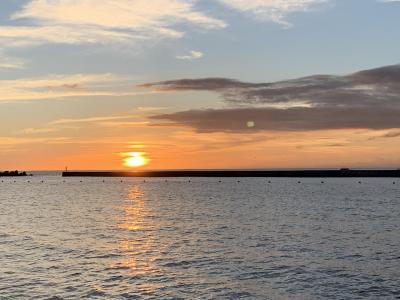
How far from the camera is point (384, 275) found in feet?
100

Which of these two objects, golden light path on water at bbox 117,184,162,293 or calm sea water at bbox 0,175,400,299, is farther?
golden light path on water at bbox 117,184,162,293

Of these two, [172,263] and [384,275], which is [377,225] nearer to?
[384,275]

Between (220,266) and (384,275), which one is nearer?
(384,275)

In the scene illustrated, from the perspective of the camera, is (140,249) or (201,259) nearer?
(201,259)

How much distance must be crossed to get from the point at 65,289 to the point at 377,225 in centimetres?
4244

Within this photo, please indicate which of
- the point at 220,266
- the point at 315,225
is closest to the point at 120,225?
the point at 315,225

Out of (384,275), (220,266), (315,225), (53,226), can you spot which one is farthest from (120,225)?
(384,275)

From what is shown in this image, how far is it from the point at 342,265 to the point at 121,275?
50.7 feet

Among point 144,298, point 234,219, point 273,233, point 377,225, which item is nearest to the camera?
point 144,298

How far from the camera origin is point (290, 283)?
28641mm

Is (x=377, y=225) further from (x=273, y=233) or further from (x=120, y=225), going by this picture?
(x=120, y=225)

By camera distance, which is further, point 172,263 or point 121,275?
point 172,263

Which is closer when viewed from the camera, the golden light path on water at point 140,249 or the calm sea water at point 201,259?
the calm sea water at point 201,259

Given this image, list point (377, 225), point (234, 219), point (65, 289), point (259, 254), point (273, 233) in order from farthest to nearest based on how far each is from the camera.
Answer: point (234, 219) → point (377, 225) → point (273, 233) → point (259, 254) → point (65, 289)
